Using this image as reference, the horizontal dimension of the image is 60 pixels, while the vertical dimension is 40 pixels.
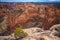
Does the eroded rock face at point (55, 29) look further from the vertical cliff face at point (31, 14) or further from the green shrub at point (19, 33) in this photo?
the green shrub at point (19, 33)

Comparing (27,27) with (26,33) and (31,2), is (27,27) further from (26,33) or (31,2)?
(31,2)

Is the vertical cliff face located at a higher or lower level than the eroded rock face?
higher

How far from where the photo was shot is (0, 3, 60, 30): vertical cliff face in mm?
2467

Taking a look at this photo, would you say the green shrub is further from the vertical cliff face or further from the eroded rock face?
the eroded rock face

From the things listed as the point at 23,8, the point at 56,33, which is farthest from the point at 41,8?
the point at 56,33

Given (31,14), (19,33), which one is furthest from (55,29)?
(19,33)

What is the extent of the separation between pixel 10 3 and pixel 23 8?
0.82 ft

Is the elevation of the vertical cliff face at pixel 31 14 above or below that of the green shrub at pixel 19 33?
above

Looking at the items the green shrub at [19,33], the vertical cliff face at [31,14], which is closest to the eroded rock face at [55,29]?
the vertical cliff face at [31,14]

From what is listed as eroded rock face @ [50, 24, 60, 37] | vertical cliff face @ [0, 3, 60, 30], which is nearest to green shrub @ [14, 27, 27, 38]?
vertical cliff face @ [0, 3, 60, 30]

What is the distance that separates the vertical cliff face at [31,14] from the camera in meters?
2.47

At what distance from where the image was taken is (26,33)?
7.97 ft

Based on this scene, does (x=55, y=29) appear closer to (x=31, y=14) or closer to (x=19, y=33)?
(x=31, y=14)

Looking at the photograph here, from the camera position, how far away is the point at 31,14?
2496mm
